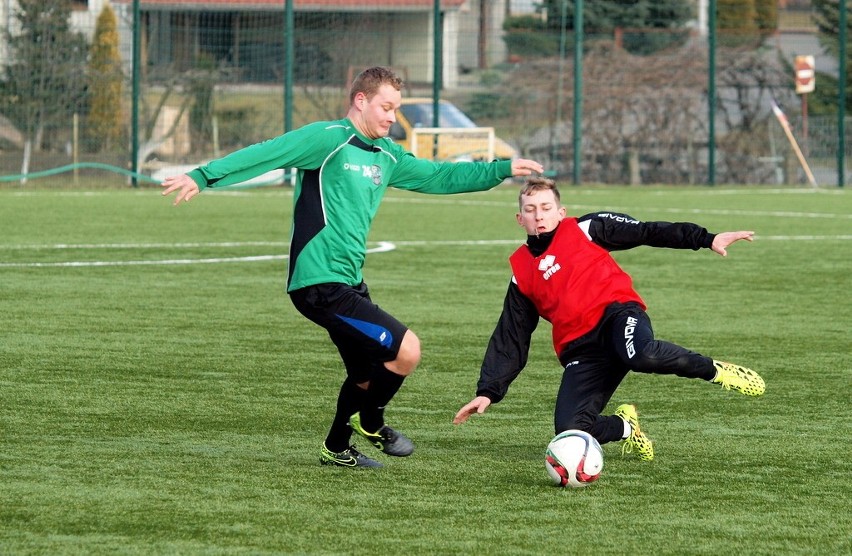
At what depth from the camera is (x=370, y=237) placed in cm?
1853

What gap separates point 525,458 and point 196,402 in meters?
1.91

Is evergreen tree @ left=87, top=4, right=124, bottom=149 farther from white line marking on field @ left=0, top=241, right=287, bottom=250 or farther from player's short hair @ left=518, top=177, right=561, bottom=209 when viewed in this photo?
player's short hair @ left=518, top=177, right=561, bottom=209

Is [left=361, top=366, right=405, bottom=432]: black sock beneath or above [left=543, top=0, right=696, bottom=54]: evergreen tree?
beneath

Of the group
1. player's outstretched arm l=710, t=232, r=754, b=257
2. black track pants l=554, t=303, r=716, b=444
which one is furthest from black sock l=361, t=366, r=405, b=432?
player's outstretched arm l=710, t=232, r=754, b=257

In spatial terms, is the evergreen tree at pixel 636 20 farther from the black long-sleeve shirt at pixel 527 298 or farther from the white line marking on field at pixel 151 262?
the black long-sleeve shirt at pixel 527 298

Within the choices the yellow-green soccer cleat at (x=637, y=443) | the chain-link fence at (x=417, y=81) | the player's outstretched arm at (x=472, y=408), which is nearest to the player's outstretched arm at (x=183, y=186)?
the player's outstretched arm at (x=472, y=408)

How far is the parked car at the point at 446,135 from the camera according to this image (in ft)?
101

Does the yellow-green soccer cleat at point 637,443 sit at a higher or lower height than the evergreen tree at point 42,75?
lower

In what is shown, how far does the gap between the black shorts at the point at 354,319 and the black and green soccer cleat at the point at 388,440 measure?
23cm

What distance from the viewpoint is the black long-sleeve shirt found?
21.5 feet

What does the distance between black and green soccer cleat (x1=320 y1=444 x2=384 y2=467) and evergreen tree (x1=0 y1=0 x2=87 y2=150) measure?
2352 cm

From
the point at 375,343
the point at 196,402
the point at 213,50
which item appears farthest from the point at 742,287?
the point at 213,50

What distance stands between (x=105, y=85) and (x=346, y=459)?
2415 cm

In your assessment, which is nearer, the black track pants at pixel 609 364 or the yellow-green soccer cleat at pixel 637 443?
the black track pants at pixel 609 364
